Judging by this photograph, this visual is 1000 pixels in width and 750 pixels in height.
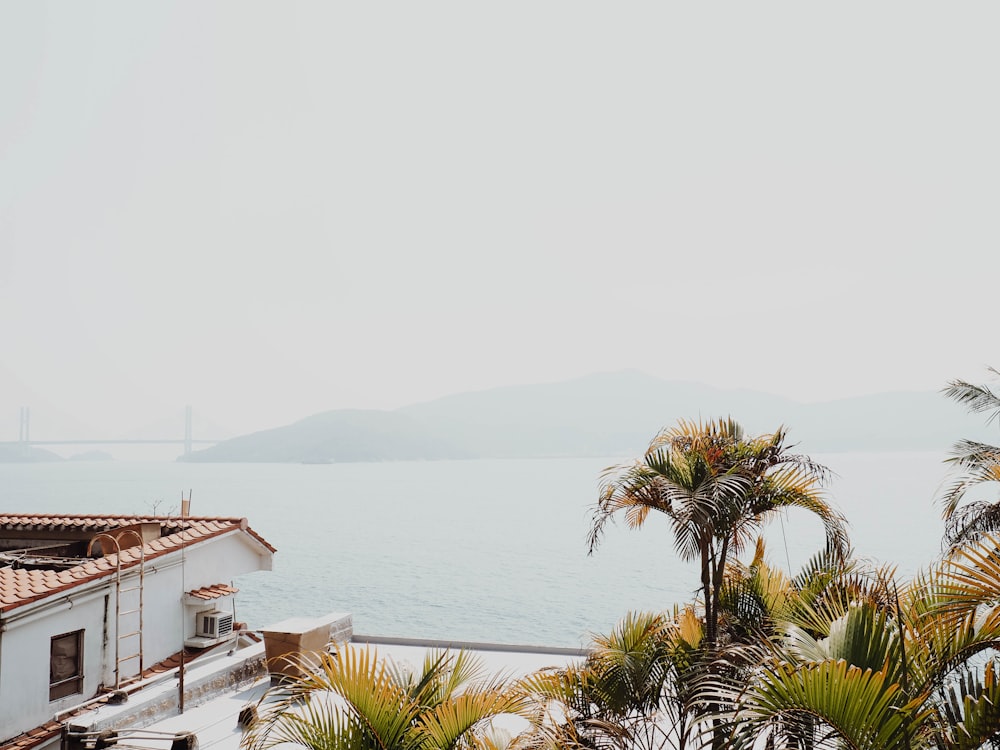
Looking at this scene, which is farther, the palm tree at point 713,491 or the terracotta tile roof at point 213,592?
the terracotta tile roof at point 213,592

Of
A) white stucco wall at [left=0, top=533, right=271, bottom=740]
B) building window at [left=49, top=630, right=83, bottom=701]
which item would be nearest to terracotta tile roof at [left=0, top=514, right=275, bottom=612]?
white stucco wall at [left=0, top=533, right=271, bottom=740]

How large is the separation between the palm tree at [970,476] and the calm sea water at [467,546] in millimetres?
29424

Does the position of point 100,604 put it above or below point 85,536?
below

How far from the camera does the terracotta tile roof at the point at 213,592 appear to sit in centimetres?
1212

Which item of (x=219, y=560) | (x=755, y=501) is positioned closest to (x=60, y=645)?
(x=219, y=560)

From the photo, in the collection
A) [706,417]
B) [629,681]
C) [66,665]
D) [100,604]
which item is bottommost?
[66,665]

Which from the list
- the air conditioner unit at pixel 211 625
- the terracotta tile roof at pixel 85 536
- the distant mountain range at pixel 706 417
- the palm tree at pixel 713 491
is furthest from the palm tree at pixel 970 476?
the distant mountain range at pixel 706 417

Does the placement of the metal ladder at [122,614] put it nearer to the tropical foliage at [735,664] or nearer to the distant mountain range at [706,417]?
the tropical foliage at [735,664]

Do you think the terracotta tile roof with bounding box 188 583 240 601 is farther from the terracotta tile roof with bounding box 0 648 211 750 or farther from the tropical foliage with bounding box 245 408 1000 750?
the tropical foliage with bounding box 245 408 1000 750

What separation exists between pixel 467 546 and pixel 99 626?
91.5 metres

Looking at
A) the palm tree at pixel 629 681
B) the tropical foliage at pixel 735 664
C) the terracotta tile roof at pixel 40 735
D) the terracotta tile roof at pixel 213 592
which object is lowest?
the terracotta tile roof at pixel 40 735

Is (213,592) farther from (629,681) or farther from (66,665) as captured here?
(629,681)

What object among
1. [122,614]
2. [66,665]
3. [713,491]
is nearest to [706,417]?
[122,614]

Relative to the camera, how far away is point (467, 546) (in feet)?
328
